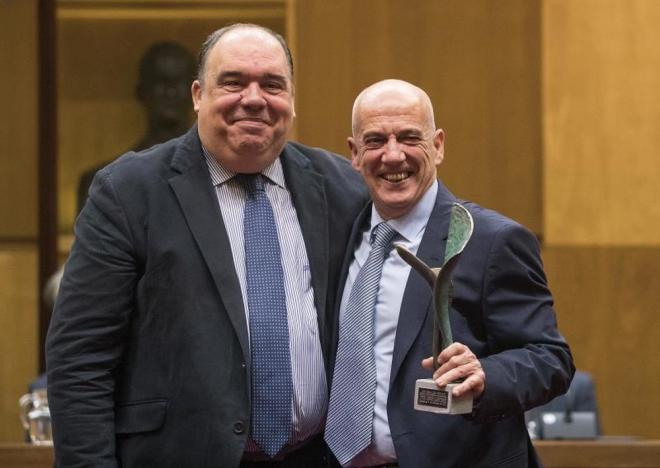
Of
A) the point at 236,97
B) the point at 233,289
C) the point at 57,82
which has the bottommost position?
the point at 233,289

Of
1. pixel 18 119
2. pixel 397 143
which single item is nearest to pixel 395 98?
pixel 397 143

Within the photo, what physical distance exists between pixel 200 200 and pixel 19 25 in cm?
367

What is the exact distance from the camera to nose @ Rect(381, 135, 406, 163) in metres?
2.63

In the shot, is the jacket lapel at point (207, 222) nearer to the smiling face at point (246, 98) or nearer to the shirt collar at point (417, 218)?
the smiling face at point (246, 98)

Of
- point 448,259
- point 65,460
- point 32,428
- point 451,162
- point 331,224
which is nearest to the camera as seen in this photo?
point 448,259

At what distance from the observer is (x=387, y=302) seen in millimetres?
2631

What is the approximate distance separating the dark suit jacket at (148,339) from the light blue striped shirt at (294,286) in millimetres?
36

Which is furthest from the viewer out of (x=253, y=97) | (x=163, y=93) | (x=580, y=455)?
(x=163, y=93)

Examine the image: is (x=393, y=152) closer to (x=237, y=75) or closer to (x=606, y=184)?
(x=237, y=75)

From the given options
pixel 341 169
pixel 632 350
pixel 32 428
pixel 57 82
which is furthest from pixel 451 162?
pixel 341 169

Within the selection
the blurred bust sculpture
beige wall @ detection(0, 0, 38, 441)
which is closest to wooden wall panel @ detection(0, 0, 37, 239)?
beige wall @ detection(0, 0, 38, 441)

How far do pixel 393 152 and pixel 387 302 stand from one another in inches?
11.5

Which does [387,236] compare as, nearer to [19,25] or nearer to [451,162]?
[451,162]

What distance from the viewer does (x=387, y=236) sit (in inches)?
106
